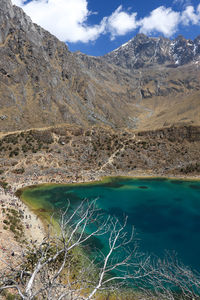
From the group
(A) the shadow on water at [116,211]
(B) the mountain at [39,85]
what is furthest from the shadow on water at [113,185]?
(B) the mountain at [39,85]

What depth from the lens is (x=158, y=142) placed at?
291 ft

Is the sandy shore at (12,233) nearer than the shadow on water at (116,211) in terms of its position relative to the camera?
Yes

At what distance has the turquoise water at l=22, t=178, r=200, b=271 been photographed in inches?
1169

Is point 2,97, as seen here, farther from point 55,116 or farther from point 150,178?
point 150,178

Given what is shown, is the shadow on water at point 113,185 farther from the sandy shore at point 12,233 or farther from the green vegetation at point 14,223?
the green vegetation at point 14,223

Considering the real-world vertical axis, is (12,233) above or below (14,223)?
below

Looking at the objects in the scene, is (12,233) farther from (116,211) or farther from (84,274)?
(116,211)

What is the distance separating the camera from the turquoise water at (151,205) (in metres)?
29.7

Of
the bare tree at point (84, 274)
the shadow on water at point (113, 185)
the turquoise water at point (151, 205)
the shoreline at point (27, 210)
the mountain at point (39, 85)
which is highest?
the mountain at point (39, 85)

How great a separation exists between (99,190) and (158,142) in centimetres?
4259

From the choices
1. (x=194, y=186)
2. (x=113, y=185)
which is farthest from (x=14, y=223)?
(x=194, y=186)

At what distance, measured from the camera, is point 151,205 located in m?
47.6

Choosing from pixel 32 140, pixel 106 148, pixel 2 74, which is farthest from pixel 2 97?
pixel 106 148

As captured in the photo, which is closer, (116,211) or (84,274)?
(84,274)
